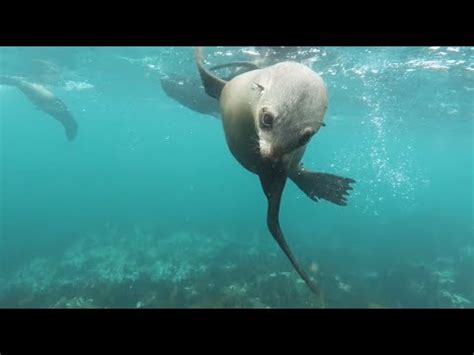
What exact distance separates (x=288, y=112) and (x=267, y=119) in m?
0.12

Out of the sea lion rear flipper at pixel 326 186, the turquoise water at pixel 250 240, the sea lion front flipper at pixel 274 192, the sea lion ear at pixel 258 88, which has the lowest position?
the turquoise water at pixel 250 240

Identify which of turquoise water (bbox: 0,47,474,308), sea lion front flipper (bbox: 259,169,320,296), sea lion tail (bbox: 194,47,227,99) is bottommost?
turquoise water (bbox: 0,47,474,308)

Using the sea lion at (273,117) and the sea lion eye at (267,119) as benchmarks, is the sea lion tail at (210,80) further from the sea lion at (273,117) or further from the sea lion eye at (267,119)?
the sea lion eye at (267,119)

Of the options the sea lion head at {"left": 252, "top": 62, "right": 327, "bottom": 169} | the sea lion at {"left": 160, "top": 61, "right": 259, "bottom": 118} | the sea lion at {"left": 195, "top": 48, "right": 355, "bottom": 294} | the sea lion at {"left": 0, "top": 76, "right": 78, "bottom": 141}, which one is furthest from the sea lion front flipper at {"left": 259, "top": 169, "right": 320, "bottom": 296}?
the sea lion at {"left": 0, "top": 76, "right": 78, "bottom": 141}

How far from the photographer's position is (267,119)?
1942mm

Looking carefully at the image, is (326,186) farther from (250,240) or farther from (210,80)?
(250,240)

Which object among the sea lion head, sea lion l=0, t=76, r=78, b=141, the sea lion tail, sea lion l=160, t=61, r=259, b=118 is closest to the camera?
the sea lion head

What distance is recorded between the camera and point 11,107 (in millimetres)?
47000

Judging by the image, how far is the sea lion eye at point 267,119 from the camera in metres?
1.93

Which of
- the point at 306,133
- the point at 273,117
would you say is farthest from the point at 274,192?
the point at 273,117

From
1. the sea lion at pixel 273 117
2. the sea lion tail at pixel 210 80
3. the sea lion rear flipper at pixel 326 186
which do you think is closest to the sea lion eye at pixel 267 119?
the sea lion at pixel 273 117

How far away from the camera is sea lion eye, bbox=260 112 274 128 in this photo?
1929 millimetres

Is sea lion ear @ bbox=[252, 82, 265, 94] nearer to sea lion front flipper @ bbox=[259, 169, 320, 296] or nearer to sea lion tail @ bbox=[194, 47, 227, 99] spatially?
sea lion front flipper @ bbox=[259, 169, 320, 296]
